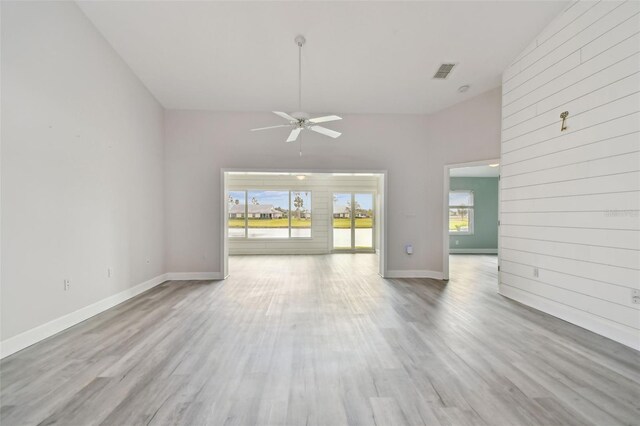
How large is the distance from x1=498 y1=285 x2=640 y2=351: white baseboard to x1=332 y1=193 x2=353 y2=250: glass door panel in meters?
5.67

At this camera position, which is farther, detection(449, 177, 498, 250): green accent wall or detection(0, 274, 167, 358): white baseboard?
detection(449, 177, 498, 250): green accent wall

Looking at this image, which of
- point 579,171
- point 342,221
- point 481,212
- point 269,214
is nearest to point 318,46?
point 579,171

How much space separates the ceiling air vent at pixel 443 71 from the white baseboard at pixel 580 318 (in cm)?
353

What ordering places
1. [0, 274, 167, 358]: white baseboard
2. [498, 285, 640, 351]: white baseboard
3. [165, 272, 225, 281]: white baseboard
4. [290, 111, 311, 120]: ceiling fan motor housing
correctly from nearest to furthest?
[0, 274, 167, 358]: white baseboard, [498, 285, 640, 351]: white baseboard, [290, 111, 311, 120]: ceiling fan motor housing, [165, 272, 225, 281]: white baseboard

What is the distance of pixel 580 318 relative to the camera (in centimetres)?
328

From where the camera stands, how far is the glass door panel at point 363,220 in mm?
9719

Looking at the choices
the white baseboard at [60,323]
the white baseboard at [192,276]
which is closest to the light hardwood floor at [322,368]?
the white baseboard at [60,323]

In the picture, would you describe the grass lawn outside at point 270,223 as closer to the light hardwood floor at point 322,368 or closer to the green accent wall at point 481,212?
the light hardwood floor at point 322,368

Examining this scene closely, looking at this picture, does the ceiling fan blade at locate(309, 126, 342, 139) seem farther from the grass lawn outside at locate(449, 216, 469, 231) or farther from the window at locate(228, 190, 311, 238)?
the grass lawn outside at locate(449, 216, 469, 231)

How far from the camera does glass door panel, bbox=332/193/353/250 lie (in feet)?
31.6

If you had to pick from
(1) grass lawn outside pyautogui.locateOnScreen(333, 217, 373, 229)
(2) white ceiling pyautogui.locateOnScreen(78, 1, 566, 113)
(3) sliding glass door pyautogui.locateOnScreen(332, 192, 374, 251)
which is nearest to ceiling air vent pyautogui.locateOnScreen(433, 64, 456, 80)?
(2) white ceiling pyautogui.locateOnScreen(78, 1, 566, 113)

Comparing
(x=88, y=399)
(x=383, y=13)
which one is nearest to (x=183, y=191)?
(x=88, y=399)

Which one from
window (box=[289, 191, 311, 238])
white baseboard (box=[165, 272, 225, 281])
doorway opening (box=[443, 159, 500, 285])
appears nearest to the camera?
white baseboard (box=[165, 272, 225, 281])

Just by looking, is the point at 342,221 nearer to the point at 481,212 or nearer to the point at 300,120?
the point at 481,212
